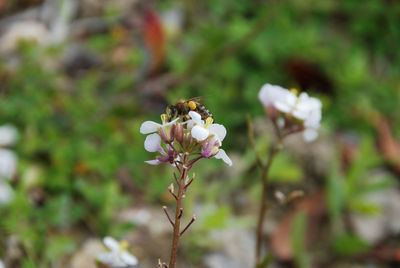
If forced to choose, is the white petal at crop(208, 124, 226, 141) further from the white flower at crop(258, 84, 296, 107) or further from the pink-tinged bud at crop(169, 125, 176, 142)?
the white flower at crop(258, 84, 296, 107)

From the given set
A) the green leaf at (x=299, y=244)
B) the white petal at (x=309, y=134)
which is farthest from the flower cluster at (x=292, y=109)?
the green leaf at (x=299, y=244)

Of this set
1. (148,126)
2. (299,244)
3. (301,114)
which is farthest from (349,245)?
(148,126)

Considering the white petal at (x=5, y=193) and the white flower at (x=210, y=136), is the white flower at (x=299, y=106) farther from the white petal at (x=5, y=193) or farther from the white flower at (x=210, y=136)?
the white petal at (x=5, y=193)

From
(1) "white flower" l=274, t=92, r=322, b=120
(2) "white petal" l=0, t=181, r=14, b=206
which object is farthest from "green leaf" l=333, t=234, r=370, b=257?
(2) "white petal" l=0, t=181, r=14, b=206

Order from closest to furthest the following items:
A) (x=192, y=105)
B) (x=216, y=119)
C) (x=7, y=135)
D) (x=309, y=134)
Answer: (x=192, y=105), (x=309, y=134), (x=7, y=135), (x=216, y=119)

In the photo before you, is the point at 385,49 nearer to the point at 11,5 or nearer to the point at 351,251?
the point at 351,251

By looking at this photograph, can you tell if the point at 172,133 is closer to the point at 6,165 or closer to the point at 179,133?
the point at 179,133
